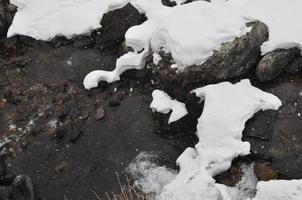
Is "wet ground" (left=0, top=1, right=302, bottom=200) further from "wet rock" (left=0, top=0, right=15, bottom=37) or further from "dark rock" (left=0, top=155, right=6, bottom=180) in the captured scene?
"wet rock" (left=0, top=0, right=15, bottom=37)

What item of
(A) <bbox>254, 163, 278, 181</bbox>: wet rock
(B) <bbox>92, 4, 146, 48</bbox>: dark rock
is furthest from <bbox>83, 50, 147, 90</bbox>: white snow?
(A) <bbox>254, 163, 278, 181</bbox>: wet rock

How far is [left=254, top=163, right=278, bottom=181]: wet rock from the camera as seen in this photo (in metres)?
7.08

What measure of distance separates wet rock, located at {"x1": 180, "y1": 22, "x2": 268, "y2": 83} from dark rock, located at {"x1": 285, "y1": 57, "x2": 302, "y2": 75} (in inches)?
25.4

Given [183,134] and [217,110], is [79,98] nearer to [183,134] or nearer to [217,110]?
[183,134]

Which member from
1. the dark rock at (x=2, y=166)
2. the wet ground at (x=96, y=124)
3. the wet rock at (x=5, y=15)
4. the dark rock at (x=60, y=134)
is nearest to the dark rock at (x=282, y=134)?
the wet ground at (x=96, y=124)

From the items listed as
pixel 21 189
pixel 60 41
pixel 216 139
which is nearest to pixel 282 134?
pixel 216 139

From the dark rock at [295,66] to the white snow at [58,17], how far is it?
12.8 ft

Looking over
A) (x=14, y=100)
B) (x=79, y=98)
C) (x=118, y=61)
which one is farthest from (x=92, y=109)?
(x=14, y=100)

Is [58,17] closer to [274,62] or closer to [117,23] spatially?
[117,23]

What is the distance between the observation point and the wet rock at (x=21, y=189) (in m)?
7.65

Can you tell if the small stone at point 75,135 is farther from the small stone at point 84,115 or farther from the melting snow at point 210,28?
the melting snow at point 210,28

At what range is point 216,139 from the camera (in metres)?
7.43

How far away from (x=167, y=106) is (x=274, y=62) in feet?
7.00

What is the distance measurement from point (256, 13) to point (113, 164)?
4.06 m
